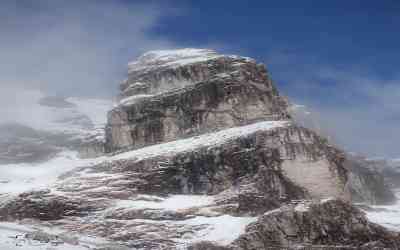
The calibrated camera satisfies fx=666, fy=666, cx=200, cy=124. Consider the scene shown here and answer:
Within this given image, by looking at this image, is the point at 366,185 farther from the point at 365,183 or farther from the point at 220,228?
the point at 220,228

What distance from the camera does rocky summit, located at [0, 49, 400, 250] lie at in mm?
49312

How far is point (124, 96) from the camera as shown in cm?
8031

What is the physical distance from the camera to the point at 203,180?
58969mm

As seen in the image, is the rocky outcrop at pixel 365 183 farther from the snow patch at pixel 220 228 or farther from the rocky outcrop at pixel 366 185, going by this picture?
the snow patch at pixel 220 228

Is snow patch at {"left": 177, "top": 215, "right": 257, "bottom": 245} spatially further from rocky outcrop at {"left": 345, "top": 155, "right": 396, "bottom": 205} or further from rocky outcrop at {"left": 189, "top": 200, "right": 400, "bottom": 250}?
rocky outcrop at {"left": 345, "top": 155, "right": 396, "bottom": 205}

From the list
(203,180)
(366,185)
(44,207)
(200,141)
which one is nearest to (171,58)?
(200,141)

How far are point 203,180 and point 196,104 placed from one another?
46.4ft

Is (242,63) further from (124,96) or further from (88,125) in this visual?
(88,125)

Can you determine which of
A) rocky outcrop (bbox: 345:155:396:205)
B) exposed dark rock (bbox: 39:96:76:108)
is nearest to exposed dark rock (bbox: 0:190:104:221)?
rocky outcrop (bbox: 345:155:396:205)

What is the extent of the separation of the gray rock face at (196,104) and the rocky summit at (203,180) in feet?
0.41

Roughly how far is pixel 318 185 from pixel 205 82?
1921 cm

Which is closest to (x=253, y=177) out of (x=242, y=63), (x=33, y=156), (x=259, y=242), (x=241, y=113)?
(x=259, y=242)

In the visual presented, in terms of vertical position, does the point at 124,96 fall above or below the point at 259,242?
above

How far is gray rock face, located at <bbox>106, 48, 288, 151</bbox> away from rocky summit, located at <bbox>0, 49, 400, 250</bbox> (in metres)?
0.13
